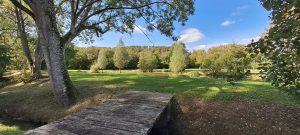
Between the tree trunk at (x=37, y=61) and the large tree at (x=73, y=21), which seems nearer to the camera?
the large tree at (x=73, y=21)

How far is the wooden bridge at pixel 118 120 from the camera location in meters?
8.50

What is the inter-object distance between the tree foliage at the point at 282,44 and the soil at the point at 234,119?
7.44 metres

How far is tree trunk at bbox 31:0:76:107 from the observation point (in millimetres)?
15062

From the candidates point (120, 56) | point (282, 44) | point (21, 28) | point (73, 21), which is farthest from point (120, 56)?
point (282, 44)

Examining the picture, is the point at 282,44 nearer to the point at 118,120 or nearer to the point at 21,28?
the point at 118,120

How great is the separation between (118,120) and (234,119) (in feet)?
19.2

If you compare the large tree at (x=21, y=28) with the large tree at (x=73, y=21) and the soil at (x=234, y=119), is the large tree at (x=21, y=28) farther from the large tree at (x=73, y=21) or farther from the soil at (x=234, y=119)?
the soil at (x=234, y=119)

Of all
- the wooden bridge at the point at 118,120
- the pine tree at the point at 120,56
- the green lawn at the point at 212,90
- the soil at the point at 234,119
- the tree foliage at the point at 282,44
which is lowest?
the soil at the point at 234,119

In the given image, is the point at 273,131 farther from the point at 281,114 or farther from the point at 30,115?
the point at 30,115

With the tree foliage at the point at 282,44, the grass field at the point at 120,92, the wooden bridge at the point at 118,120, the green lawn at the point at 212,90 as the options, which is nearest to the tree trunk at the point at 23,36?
the grass field at the point at 120,92

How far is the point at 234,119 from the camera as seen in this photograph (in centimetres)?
1336

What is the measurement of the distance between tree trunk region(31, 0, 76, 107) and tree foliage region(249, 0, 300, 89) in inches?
470

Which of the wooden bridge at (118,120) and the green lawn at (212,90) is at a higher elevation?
the green lawn at (212,90)

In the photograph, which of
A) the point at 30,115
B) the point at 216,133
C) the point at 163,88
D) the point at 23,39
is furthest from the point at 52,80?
the point at 23,39
